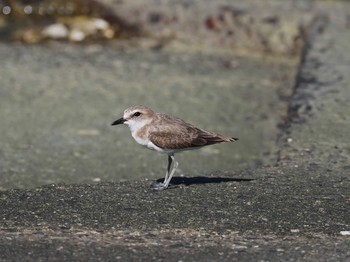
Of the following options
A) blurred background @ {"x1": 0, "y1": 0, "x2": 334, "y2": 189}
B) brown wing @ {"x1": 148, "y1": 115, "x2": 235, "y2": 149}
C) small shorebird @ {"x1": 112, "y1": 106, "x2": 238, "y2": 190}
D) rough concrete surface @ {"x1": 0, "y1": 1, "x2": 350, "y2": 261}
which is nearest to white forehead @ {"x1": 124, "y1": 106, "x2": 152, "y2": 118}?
small shorebird @ {"x1": 112, "y1": 106, "x2": 238, "y2": 190}

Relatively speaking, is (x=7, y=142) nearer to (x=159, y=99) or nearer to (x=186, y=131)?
(x=159, y=99)

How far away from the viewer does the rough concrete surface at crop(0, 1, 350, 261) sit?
470 cm

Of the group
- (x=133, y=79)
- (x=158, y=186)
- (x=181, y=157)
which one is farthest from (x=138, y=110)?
(x=133, y=79)

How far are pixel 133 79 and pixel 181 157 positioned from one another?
185 centimetres

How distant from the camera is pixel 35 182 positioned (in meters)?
6.82

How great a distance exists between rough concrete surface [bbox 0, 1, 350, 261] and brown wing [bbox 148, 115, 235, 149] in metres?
0.26

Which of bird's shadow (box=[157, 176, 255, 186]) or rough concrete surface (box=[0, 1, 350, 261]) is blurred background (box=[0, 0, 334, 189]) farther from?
bird's shadow (box=[157, 176, 255, 186])

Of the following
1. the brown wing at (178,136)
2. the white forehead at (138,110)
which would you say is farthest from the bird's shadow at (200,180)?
the white forehead at (138,110)

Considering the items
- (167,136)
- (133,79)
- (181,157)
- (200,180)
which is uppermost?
(167,136)

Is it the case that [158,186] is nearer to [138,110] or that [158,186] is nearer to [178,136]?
[178,136]

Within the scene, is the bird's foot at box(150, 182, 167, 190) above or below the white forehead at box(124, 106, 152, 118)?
below

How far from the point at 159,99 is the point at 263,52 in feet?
6.25

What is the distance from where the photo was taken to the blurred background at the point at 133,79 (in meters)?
7.39

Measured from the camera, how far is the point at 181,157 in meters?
7.54
